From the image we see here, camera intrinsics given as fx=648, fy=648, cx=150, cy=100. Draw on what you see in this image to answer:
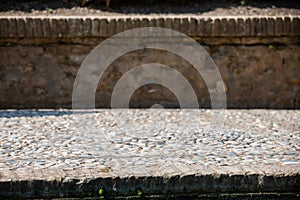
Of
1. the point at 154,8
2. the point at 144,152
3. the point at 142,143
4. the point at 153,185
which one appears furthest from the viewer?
the point at 154,8

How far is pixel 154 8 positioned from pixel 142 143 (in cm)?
238

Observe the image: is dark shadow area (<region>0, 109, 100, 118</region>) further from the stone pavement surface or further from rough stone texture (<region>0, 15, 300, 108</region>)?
rough stone texture (<region>0, 15, 300, 108</region>)

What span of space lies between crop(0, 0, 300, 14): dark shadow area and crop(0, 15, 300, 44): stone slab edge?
54 centimetres

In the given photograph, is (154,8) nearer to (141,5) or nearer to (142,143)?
(141,5)

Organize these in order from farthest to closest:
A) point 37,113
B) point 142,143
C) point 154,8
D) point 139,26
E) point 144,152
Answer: point 154,8, point 139,26, point 37,113, point 142,143, point 144,152

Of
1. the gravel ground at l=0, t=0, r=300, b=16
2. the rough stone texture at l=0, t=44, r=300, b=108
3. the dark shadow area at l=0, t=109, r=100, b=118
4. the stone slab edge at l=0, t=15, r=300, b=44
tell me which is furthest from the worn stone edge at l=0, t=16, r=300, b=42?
the dark shadow area at l=0, t=109, r=100, b=118

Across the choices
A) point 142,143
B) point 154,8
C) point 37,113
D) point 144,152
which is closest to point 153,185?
point 144,152

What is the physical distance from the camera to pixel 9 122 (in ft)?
13.4

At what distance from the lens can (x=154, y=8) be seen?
18.1 feet

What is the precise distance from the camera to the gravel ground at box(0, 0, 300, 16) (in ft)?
17.7

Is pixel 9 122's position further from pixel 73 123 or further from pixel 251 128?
pixel 251 128

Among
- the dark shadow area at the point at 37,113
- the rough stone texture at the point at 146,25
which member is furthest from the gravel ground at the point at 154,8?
the dark shadow area at the point at 37,113

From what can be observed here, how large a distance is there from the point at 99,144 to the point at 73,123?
78cm

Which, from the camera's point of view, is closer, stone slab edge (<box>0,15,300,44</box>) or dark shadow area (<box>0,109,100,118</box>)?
A: dark shadow area (<box>0,109,100,118</box>)
